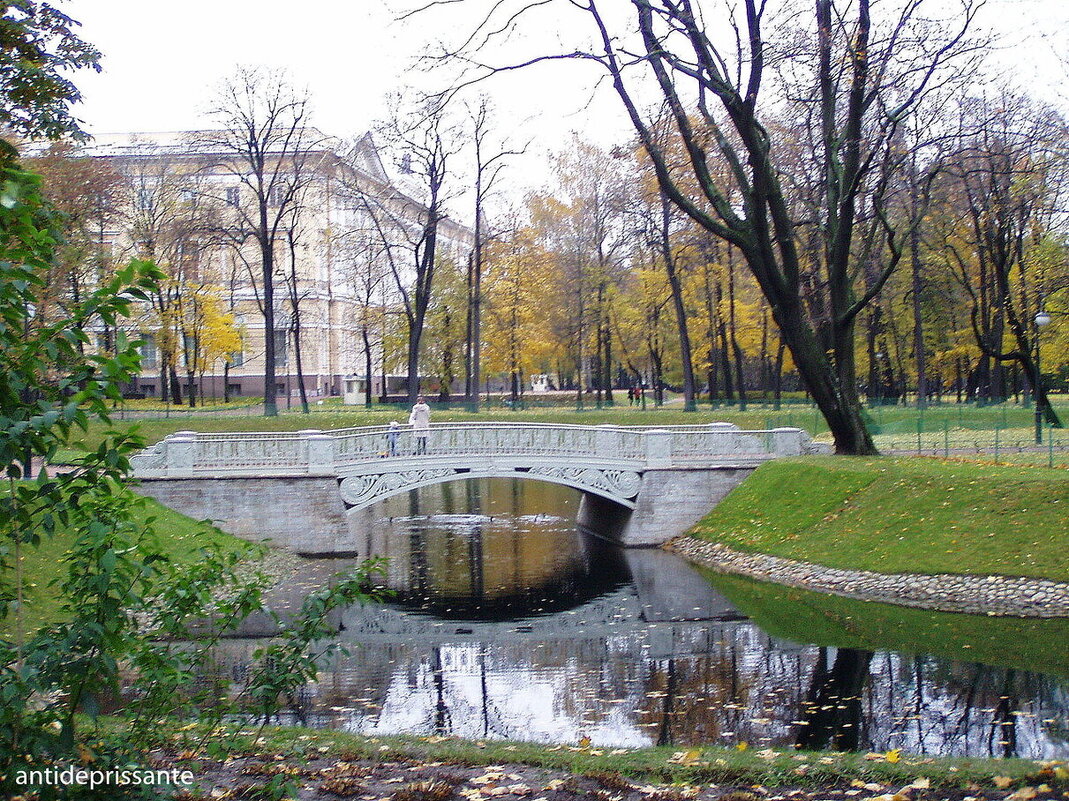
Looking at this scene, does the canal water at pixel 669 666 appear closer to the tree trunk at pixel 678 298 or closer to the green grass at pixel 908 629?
the green grass at pixel 908 629

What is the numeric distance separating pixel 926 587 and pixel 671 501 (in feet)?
30.1

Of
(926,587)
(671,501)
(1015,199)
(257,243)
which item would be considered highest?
(257,243)

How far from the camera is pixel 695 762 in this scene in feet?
25.7

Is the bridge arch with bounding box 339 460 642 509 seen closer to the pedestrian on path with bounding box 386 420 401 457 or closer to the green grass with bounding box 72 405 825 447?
the pedestrian on path with bounding box 386 420 401 457

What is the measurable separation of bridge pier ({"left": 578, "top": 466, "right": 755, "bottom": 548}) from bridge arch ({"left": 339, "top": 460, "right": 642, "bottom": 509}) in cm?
36

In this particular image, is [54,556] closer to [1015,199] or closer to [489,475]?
[489,475]

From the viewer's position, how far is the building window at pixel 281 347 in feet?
179

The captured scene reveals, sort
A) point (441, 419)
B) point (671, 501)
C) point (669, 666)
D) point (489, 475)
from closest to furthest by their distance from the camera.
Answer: point (669, 666) < point (489, 475) < point (671, 501) < point (441, 419)

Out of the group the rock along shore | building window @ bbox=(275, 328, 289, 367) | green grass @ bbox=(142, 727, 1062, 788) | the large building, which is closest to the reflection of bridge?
the rock along shore

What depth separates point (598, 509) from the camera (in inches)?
1140

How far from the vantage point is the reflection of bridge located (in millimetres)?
23688

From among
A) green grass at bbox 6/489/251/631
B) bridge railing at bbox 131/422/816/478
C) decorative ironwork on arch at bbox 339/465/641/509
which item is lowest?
green grass at bbox 6/489/251/631

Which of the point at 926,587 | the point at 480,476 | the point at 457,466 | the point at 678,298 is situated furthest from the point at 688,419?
the point at 926,587

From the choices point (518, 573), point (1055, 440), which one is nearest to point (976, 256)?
point (1055, 440)
